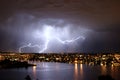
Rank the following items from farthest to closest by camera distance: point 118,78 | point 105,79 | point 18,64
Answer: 1. point 18,64
2. point 118,78
3. point 105,79

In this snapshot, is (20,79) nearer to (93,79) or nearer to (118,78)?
(93,79)

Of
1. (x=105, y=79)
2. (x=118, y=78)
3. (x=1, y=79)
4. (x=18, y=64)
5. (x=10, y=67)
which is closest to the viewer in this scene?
(x=105, y=79)

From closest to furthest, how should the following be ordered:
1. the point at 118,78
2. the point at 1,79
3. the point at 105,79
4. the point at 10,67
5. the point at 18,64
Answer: the point at 105,79 < the point at 1,79 < the point at 118,78 < the point at 10,67 < the point at 18,64

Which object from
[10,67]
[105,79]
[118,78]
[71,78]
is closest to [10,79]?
[71,78]

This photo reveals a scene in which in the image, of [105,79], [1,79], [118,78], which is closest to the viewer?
[105,79]

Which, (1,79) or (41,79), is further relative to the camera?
(41,79)

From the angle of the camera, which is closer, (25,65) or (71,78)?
(71,78)

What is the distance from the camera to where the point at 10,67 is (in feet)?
421

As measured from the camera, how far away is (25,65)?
140m

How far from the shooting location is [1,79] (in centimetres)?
7531

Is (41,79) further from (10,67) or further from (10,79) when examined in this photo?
(10,67)

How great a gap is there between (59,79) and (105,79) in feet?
120

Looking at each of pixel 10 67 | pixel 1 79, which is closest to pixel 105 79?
pixel 1 79

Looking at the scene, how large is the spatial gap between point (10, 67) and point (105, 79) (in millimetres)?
84969
